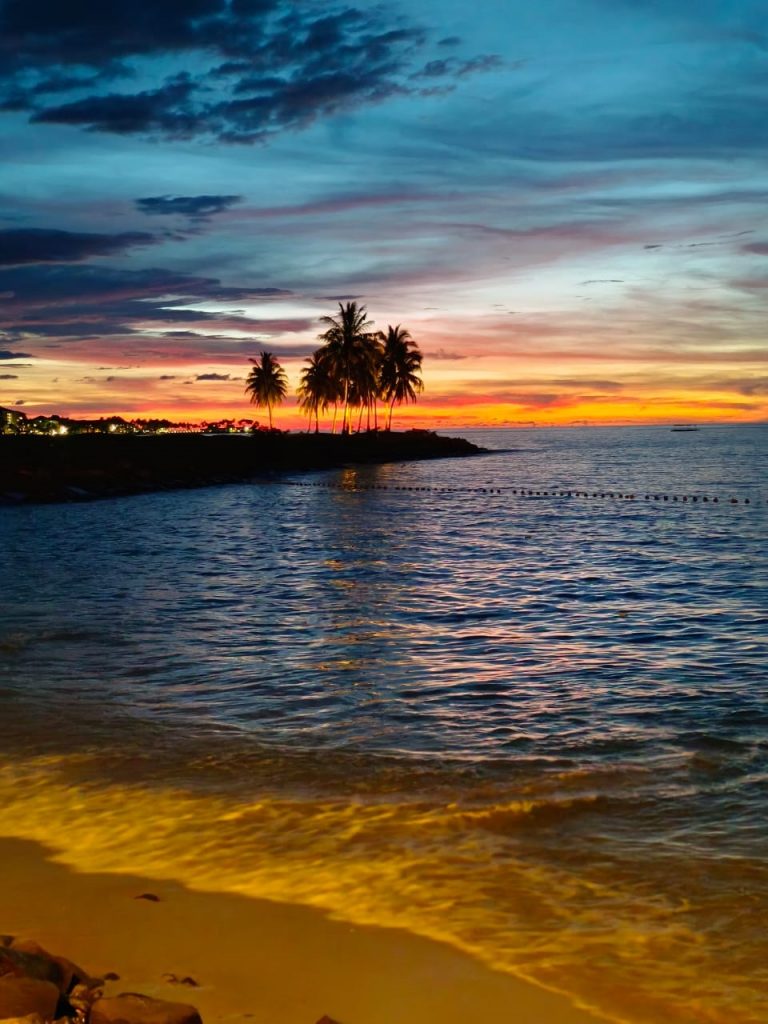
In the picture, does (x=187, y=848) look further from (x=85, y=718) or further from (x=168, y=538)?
(x=168, y=538)

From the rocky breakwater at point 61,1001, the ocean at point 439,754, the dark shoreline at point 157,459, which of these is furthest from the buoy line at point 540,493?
the rocky breakwater at point 61,1001

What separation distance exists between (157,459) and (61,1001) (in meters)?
70.7

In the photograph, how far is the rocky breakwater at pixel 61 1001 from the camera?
3.84 m

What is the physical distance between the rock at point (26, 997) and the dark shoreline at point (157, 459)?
44702mm

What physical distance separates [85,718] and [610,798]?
5595 mm

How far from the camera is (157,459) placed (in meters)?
72.6

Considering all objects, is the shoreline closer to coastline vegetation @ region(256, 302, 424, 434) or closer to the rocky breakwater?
the rocky breakwater

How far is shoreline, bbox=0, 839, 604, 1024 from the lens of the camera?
4441 millimetres

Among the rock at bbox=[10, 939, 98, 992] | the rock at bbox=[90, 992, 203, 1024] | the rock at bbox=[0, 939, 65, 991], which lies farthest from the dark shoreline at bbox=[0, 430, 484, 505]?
the rock at bbox=[90, 992, 203, 1024]

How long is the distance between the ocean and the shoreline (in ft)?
0.68

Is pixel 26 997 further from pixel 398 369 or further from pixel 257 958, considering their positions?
pixel 398 369

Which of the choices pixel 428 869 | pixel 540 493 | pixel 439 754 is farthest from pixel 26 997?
pixel 540 493

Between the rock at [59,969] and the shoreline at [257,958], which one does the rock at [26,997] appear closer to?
the rock at [59,969]

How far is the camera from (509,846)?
664 cm
